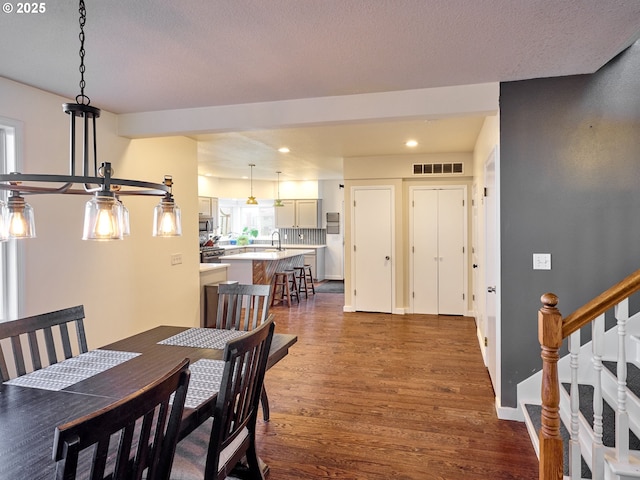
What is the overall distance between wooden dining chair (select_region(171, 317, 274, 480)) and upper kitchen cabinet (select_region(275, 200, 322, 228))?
795cm

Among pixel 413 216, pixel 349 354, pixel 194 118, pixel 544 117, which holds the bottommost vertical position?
pixel 349 354

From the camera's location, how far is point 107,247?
3.54 metres

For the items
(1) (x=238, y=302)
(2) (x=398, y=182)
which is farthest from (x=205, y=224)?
(1) (x=238, y=302)

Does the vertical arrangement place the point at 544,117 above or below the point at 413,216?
above

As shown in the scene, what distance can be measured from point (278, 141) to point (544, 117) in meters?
3.16

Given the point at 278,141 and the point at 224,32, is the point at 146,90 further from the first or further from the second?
the point at 278,141

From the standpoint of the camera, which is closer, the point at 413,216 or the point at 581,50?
the point at 581,50

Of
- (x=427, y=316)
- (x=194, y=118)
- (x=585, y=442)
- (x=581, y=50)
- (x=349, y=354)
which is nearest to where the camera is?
(x=585, y=442)

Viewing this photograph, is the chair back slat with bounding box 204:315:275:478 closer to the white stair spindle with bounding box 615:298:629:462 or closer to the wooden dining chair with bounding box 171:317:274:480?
the wooden dining chair with bounding box 171:317:274:480

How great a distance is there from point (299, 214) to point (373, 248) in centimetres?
383

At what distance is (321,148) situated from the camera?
5.59m

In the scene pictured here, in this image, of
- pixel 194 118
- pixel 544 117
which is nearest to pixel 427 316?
pixel 544 117

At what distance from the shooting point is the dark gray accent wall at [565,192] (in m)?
2.66

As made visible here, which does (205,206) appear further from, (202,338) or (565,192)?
(565,192)
